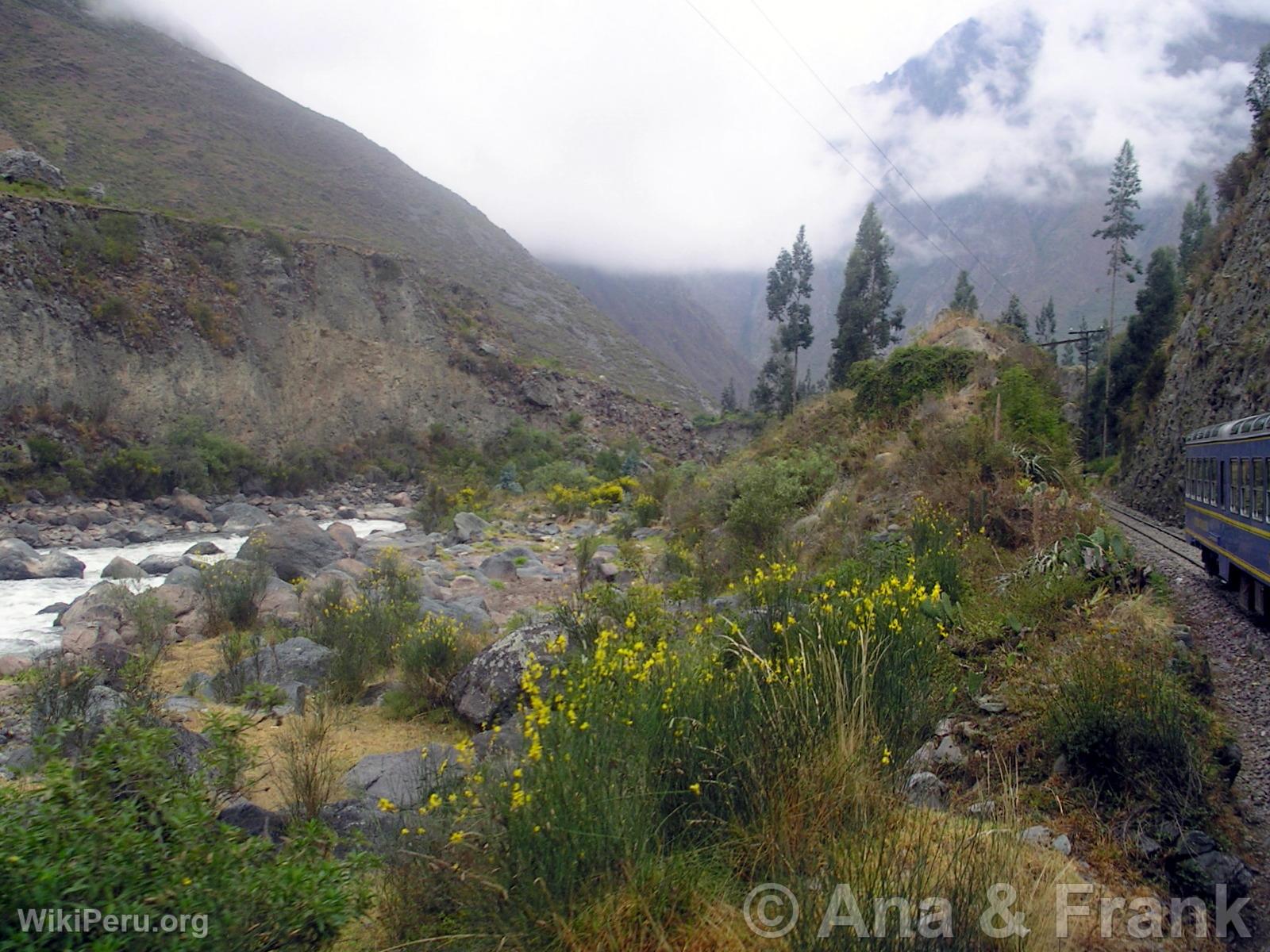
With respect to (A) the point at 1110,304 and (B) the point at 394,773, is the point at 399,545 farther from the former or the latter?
(A) the point at 1110,304

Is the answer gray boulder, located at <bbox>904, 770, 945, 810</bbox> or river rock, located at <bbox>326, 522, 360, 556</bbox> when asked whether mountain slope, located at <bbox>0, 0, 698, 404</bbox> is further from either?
gray boulder, located at <bbox>904, 770, 945, 810</bbox>

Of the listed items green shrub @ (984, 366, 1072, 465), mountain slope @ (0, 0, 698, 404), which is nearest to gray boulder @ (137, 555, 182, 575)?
green shrub @ (984, 366, 1072, 465)

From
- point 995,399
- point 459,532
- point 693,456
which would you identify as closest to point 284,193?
point 693,456

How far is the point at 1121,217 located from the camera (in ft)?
128

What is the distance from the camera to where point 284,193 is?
59.9m

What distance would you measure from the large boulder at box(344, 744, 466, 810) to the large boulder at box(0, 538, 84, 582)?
15969 millimetres

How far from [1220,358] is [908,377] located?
9524 mm

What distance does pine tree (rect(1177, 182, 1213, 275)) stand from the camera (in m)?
44.3

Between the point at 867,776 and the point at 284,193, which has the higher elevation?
the point at 284,193

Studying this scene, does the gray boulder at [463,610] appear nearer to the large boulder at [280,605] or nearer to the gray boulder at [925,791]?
the large boulder at [280,605]

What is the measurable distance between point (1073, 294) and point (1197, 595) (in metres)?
123

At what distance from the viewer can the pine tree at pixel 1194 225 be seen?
44.3 meters

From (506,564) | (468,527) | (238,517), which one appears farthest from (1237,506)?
(238,517)

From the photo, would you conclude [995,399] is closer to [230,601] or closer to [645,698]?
[645,698]
